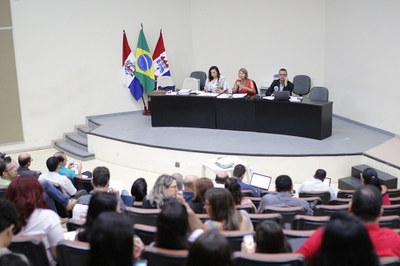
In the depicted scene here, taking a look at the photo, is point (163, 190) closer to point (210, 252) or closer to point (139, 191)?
point (139, 191)

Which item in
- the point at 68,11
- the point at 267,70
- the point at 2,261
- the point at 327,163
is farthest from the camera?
the point at 267,70

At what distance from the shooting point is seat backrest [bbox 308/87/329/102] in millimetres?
9305

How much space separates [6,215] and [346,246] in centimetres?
178

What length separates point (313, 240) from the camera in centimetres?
290

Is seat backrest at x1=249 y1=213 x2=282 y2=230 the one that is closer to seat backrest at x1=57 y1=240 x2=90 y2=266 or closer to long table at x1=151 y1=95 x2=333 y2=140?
seat backrest at x1=57 y1=240 x2=90 y2=266

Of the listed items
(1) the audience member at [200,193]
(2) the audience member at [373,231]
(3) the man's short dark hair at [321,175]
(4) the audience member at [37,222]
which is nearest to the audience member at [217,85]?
(3) the man's short dark hair at [321,175]

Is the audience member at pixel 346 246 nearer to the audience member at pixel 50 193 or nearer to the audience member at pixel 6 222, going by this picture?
the audience member at pixel 6 222

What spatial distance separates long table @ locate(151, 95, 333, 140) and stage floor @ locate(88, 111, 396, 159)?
0.15 metres

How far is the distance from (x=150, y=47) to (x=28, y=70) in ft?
8.76

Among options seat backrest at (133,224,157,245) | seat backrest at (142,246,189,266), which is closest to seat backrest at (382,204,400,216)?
seat backrest at (133,224,157,245)

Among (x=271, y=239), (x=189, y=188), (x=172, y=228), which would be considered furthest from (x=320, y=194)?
(x=172, y=228)

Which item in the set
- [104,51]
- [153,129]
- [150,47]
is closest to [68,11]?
[104,51]

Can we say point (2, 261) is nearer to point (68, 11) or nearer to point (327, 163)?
point (327, 163)

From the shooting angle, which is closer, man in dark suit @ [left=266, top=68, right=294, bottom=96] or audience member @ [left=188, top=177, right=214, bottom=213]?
audience member @ [left=188, top=177, right=214, bottom=213]
